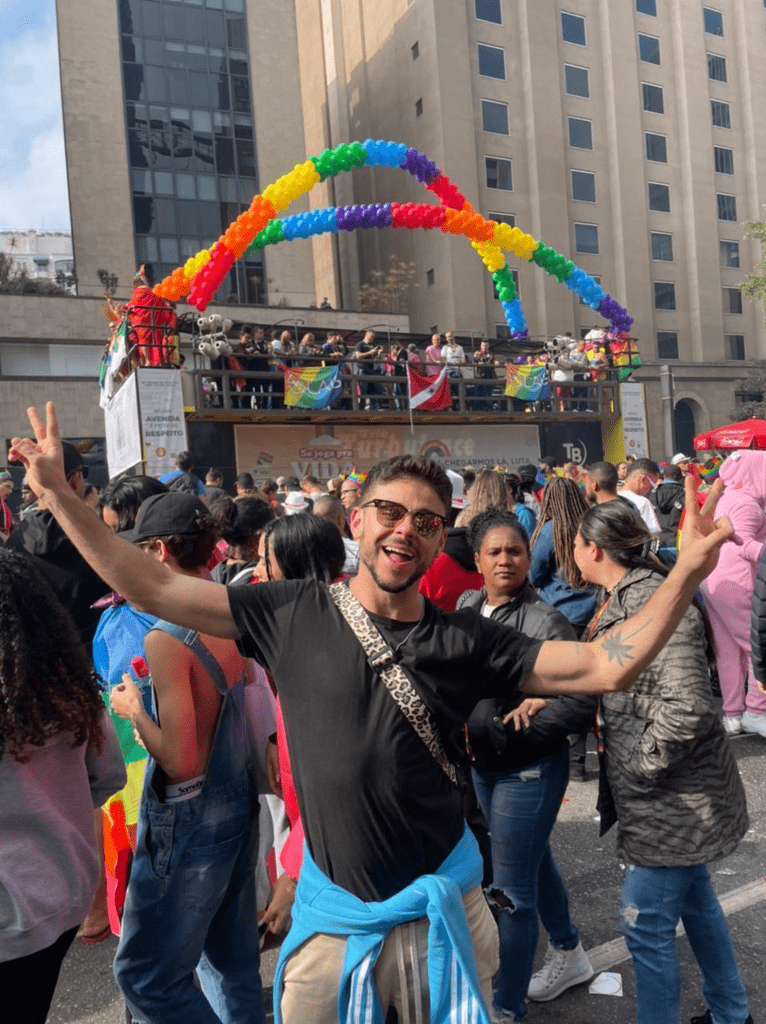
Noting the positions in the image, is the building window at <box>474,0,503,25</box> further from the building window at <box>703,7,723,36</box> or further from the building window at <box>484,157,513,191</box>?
the building window at <box>703,7,723,36</box>

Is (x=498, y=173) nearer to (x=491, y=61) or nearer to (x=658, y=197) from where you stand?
(x=491, y=61)

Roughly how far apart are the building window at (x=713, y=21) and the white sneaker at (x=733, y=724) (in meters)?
43.0

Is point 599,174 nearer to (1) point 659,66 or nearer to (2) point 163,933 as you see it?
(1) point 659,66

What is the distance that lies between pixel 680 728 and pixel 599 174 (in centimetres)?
3922

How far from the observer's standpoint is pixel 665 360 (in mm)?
37188

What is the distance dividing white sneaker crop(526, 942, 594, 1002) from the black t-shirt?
1.53 metres

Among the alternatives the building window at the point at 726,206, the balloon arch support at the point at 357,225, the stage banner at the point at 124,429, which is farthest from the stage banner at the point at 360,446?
the building window at the point at 726,206

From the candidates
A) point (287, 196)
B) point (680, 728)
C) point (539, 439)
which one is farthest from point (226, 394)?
point (680, 728)

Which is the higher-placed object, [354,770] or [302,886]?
[354,770]

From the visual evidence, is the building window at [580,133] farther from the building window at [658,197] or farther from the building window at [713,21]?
the building window at [713,21]

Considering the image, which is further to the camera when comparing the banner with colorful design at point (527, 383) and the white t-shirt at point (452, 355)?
the white t-shirt at point (452, 355)

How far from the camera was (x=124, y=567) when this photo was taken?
6.37 ft

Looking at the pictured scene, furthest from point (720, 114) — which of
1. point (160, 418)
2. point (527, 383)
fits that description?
point (160, 418)

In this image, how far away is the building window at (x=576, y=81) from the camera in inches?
1444
